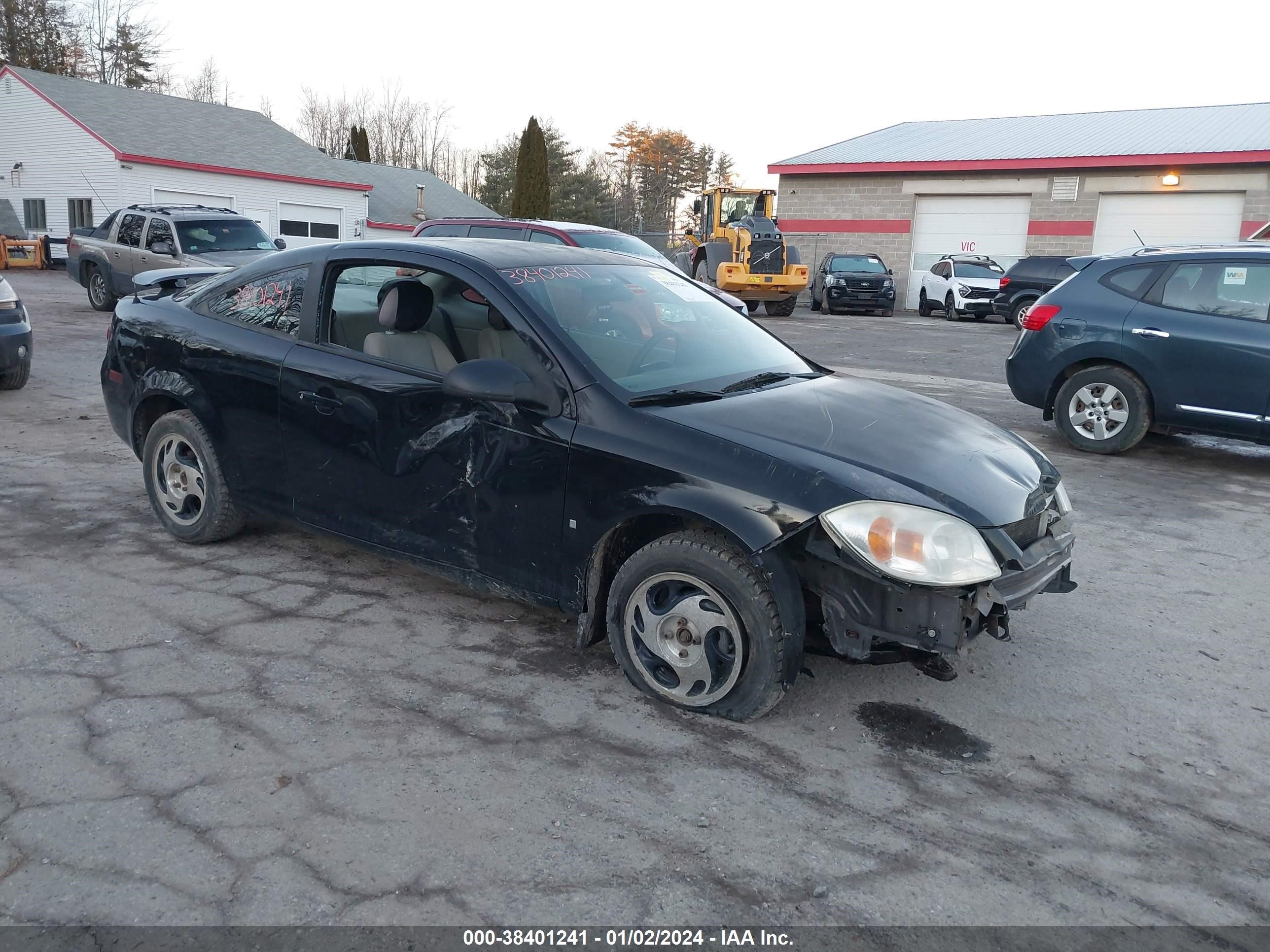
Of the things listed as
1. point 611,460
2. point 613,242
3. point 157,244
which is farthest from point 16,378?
point 611,460

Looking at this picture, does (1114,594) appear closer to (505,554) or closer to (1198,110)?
(505,554)

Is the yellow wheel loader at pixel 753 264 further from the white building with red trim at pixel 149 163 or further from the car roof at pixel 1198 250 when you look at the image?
the car roof at pixel 1198 250

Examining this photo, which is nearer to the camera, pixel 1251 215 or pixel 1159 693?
pixel 1159 693

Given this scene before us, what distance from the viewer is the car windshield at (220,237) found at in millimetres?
15062

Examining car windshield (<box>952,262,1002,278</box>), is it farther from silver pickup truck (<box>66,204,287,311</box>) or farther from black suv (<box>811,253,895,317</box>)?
silver pickup truck (<box>66,204,287,311</box>)

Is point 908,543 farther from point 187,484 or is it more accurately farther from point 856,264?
point 856,264

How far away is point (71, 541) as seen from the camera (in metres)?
5.13

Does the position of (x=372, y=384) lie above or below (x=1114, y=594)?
above

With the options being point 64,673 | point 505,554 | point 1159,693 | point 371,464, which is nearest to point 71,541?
A: point 64,673

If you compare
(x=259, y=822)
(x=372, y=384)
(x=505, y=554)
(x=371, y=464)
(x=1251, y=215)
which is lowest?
(x=259, y=822)

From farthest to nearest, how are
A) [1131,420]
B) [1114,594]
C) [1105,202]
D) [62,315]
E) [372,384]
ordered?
[1105,202], [62,315], [1131,420], [1114,594], [372,384]

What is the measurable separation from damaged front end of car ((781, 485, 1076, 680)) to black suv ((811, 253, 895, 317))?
24.2m

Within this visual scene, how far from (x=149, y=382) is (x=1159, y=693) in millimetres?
4812

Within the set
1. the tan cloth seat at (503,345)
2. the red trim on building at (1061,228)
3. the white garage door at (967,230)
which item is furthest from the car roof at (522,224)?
the red trim on building at (1061,228)
